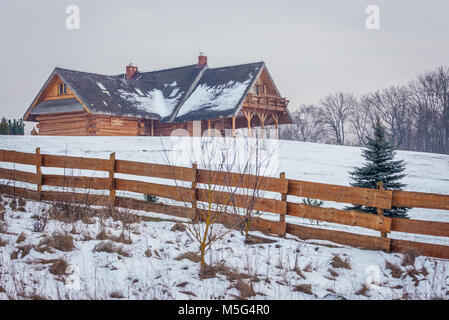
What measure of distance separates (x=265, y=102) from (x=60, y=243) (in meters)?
22.7

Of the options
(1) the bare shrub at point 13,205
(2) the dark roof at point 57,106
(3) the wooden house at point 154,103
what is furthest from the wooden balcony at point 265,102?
(1) the bare shrub at point 13,205

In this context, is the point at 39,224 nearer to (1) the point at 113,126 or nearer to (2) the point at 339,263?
(2) the point at 339,263

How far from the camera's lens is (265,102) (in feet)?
91.7

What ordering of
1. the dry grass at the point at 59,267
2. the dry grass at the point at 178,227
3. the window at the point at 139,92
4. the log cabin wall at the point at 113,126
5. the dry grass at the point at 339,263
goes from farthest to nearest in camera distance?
the window at the point at 139,92, the log cabin wall at the point at 113,126, the dry grass at the point at 178,227, the dry grass at the point at 339,263, the dry grass at the point at 59,267

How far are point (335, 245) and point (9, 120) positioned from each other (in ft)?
96.7

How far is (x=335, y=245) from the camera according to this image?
25.7 ft

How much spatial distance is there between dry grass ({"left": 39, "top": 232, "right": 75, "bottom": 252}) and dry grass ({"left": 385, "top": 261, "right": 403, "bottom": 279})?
196 inches

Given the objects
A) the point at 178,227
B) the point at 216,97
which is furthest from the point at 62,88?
the point at 178,227

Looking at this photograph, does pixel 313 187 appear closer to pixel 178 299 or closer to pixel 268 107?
pixel 178 299

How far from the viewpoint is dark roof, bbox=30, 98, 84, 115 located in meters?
25.7

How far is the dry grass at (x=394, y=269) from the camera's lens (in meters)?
6.46

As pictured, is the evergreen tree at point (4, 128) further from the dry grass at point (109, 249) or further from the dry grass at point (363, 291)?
the dry grass at point (363, 291)

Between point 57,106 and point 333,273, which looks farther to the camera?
point 57,106

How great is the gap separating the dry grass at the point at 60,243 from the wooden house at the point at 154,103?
17946mm
